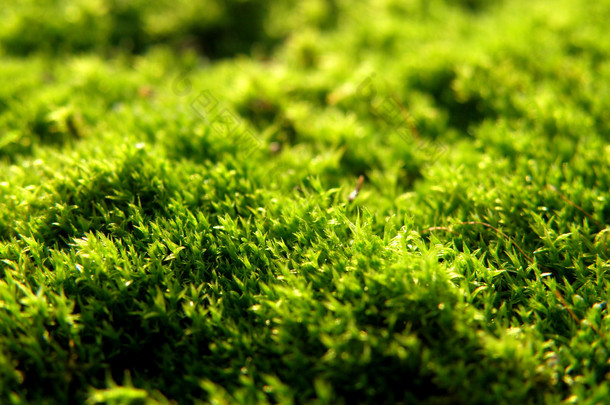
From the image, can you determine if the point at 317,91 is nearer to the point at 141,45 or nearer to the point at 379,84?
the point at 379,84

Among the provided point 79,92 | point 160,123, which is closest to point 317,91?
point 160,123

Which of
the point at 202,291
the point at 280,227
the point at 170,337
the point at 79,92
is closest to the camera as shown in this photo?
the point at 170,337

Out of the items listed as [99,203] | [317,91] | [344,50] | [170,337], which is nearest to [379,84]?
[317,91]

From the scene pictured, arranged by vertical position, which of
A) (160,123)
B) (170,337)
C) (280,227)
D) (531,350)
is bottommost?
(170,337)

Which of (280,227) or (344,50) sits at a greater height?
(344,50)

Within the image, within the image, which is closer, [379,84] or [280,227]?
[280,227]

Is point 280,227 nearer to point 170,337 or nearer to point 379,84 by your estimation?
point 170,337

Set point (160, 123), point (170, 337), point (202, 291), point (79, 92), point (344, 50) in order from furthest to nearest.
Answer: point (344, 50) < point (79, 92) < point (160, 123) < point (202, 291) < point (170, 337)
